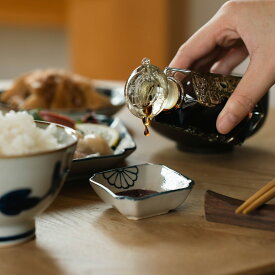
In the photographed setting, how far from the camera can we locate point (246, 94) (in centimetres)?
94

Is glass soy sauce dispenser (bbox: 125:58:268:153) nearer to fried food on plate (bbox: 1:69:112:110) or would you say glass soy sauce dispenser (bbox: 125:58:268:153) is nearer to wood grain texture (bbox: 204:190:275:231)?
wood grain texture (bbox: 204:190:275:231)

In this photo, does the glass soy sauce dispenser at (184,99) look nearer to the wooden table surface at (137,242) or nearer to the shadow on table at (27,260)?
the wooden table surface at (137,242)

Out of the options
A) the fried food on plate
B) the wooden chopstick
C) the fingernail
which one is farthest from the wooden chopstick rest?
the fried food on plate

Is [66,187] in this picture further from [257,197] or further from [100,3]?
[100,3]

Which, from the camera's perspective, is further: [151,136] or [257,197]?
[151,136]

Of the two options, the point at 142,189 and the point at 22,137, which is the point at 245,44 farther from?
the point at 22,137

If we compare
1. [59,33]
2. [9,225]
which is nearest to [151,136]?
[9,225]

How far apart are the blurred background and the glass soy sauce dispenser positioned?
218 cm

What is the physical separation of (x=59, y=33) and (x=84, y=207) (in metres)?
3.69

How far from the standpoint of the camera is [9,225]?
695mm

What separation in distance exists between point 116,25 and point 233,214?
294 cm

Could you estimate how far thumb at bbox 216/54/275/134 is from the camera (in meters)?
0.93

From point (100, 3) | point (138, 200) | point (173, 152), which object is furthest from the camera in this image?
point (100, 3)

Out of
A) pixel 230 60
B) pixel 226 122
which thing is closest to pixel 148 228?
pixel 226 122
